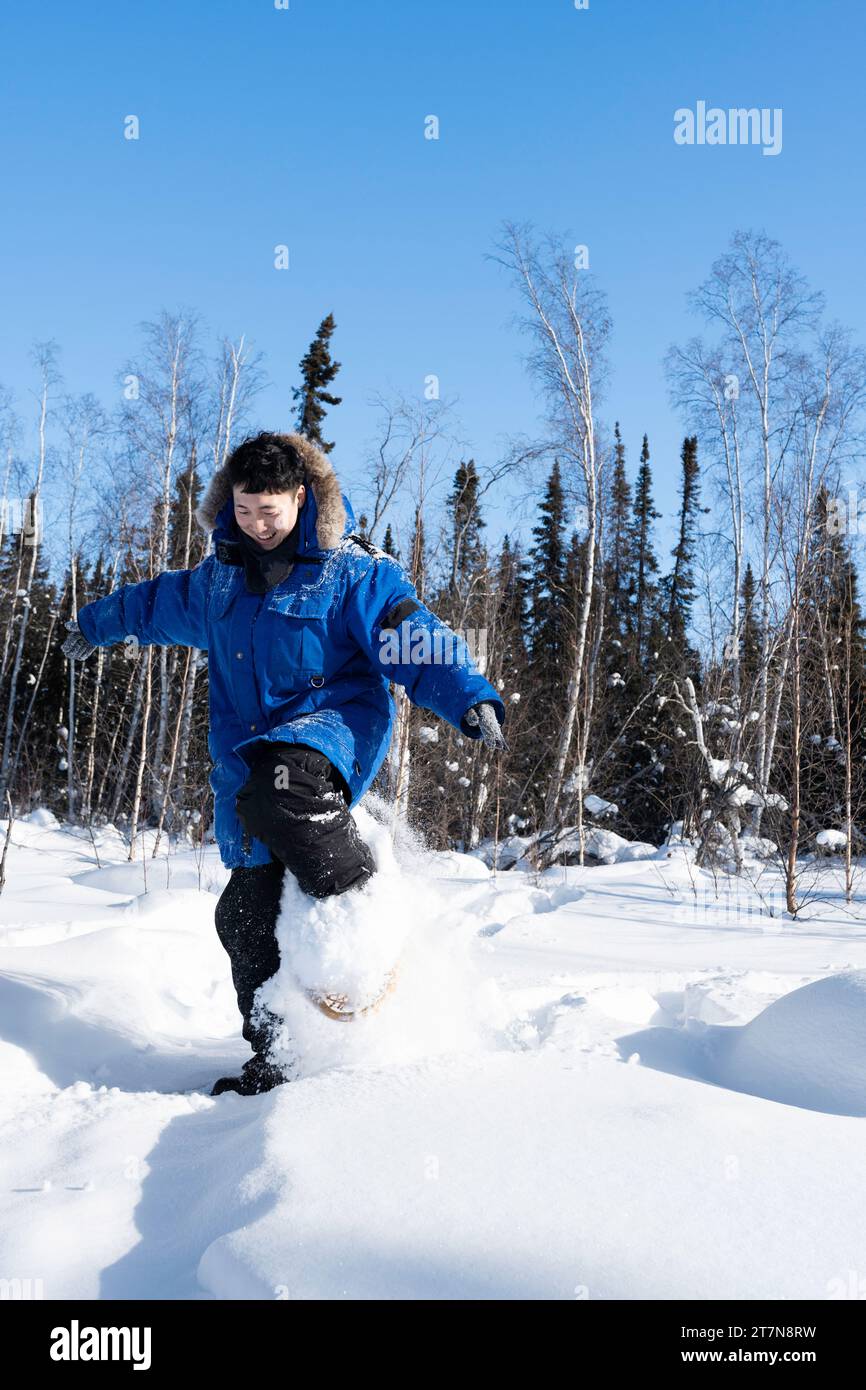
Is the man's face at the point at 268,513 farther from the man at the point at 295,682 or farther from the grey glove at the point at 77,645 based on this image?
the grey glove at the point at 77,645

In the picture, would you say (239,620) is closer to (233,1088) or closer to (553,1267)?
(233,1088)

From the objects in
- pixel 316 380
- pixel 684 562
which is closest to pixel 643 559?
pixel 684 562

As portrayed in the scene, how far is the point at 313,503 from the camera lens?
2.55 m

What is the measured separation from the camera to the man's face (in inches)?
97.1

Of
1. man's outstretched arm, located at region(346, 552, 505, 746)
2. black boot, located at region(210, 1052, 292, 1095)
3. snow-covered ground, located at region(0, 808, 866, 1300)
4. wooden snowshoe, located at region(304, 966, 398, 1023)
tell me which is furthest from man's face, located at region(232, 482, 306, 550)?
black boot, located at region(210, 1052, 292, 1095)

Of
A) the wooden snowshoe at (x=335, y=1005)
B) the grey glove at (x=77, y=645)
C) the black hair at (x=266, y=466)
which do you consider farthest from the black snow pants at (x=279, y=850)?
the grey glove at (x=77, y=645)

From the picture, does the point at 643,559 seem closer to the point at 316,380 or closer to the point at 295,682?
the point at 316,380

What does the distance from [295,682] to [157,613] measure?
706mm

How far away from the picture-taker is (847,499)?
30.1ft

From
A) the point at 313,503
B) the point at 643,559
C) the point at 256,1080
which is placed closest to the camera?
the point at 256,1080

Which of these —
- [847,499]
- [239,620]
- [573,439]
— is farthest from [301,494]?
[573,439]

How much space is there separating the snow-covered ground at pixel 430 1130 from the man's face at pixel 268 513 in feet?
3.00

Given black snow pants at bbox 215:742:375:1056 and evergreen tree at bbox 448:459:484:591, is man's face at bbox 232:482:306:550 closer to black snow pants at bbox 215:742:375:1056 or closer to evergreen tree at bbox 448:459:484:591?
black snow pants at bbox 215:742:375:1056

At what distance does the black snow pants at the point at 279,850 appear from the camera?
2250 millimetres
